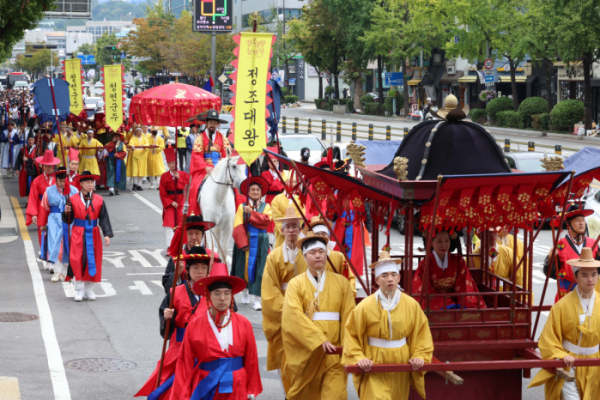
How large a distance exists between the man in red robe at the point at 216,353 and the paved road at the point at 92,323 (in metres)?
2.14

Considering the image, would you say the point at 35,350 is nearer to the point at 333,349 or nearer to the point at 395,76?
the point at 333,349

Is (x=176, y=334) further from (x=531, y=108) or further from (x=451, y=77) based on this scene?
(x=451, y=77)

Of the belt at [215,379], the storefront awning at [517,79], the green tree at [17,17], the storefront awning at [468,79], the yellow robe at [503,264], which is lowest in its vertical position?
the belt at [215,379]

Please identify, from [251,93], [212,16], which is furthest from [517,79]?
[251,93]

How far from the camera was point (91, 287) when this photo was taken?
1235 centimetres

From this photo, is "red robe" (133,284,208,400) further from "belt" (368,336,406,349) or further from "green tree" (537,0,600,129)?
"green tree" (537,0,600,129)

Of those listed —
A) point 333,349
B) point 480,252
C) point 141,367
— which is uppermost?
point 480,252

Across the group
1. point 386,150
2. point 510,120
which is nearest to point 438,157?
point 386,150

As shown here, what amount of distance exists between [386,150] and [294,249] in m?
2.23

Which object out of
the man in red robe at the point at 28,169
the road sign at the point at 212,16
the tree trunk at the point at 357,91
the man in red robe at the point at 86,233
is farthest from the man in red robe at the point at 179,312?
the tree trunk at the point at 357,91

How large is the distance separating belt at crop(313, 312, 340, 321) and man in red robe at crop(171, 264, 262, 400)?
0.93 m

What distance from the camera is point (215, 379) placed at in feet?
20.4

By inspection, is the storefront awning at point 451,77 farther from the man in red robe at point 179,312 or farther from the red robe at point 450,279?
the man in red robe at point 179,312

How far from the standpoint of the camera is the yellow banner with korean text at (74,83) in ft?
70.4
